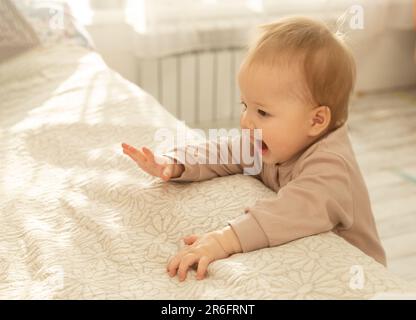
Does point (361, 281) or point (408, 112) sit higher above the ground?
point (361, 281)

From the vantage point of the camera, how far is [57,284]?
0.88 meters

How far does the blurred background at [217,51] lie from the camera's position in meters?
2.85

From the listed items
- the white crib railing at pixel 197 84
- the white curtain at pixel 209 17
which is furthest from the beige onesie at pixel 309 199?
the white crib railing at pixel 197 84

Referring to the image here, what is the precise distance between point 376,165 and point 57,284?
7.03 ft

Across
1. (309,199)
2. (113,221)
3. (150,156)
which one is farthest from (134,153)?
(309,199)

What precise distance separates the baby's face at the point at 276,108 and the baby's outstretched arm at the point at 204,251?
24 centimetres

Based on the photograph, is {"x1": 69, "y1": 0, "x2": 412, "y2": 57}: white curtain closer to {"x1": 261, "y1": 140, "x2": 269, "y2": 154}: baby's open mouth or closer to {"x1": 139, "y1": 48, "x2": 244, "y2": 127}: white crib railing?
{"x1": 139, "y1": 48, "x2": 244, "y2": 127}: white crib railing

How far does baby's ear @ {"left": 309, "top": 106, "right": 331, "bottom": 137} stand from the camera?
1.11 m

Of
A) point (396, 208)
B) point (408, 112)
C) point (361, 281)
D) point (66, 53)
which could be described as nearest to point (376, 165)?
point (396, 208)

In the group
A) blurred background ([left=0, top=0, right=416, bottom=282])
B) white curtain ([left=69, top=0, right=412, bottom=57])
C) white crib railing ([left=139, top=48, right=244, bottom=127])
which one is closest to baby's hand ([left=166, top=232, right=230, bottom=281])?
blurred background ([left=0, top=0, right=416, bottom=282])

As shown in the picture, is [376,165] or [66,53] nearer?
[66,53]

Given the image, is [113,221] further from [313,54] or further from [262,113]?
[313,54]
